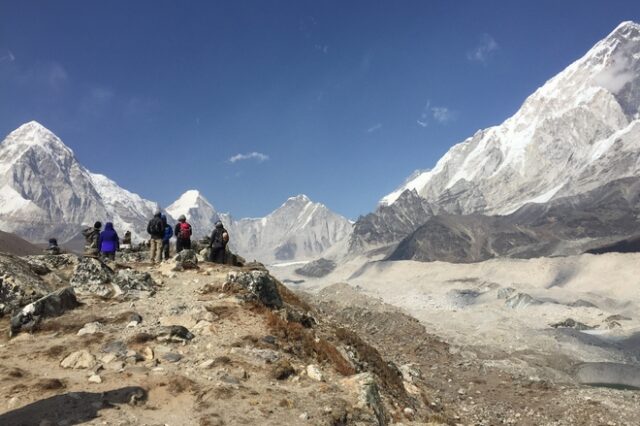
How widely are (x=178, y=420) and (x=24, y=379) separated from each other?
159 inches

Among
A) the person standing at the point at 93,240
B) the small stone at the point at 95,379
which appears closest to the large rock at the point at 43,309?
the small stone at the point at 95,379

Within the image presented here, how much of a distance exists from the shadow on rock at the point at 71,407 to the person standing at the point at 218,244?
1280 centimetres

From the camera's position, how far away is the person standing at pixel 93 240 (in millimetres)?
24875

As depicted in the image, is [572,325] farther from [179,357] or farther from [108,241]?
[179,357]

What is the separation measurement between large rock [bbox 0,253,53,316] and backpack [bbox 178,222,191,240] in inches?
293

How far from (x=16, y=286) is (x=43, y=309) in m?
2.13

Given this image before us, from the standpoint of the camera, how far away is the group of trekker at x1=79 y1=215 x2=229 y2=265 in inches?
929

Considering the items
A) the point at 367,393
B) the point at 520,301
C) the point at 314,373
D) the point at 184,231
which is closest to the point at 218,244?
the point at 184,231

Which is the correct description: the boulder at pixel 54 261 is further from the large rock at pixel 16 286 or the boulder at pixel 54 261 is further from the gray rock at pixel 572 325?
the gray rock at pixel 572 325

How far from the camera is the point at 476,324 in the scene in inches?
2371

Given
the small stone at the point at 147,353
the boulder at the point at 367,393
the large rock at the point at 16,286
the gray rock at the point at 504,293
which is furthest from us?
the gray rock at the point at 504,293

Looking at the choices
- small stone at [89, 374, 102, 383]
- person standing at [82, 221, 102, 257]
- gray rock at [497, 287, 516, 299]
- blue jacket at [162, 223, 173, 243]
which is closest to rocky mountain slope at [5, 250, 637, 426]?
small stone at [89, 374, 102, 383]

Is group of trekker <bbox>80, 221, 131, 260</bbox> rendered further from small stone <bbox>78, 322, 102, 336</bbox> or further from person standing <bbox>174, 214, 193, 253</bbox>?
small stone <bbox>78, 322, 102, 336</bbox>

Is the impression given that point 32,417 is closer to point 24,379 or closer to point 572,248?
point 24,379
